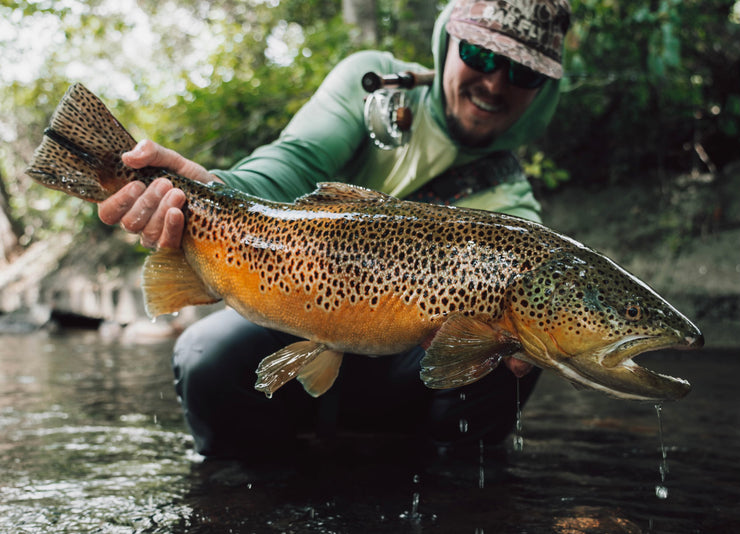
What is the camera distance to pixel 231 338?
2814 mm

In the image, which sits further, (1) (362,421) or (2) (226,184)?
(1) (362,421)

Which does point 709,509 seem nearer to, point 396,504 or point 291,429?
point 396,504

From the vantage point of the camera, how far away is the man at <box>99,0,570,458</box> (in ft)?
9.29

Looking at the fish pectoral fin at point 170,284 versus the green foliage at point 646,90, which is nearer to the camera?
the fish pectoral fin at point 170,284

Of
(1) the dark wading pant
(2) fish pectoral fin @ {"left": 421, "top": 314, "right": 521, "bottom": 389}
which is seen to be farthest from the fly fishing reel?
(2) fish pectoral fin @ {"left": 421, "top": 314, "right": 521, "bottom": 389}

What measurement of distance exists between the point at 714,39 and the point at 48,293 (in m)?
11.7

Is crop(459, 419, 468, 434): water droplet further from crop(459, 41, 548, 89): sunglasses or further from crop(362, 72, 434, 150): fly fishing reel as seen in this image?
crop(459, 41, 548, 89): sunglasses

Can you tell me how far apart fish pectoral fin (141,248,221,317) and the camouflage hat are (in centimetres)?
157

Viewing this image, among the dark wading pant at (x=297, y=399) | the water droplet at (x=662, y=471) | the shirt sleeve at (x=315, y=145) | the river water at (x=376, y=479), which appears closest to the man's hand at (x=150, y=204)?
the shirt sleeve at (x=315, y=145)

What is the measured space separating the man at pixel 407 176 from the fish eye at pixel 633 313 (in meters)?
1.24

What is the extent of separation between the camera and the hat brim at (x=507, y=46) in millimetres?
2801

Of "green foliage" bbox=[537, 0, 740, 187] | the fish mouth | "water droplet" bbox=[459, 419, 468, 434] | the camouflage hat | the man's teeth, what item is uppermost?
"green foliage" bbox=[537, 0, 740, 187]

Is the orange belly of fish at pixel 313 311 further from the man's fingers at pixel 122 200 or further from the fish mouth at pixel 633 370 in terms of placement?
the fish mouth at pixel 633 370

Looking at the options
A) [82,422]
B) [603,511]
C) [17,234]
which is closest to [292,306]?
[603,511]
